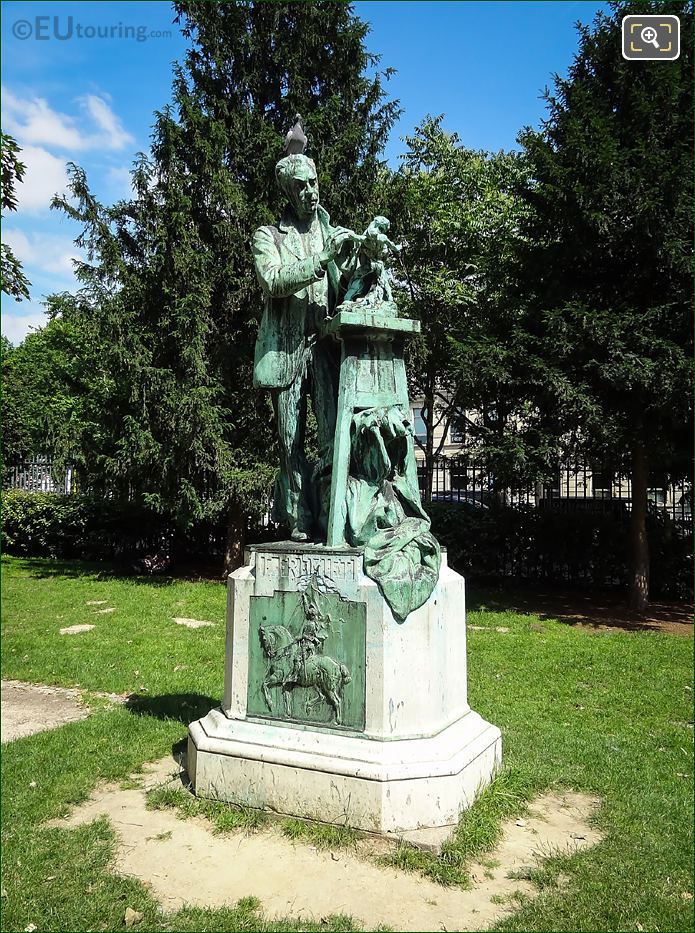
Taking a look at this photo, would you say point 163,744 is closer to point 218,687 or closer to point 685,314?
point 218,687

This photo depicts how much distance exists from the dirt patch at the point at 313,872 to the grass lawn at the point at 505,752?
0.10 metres

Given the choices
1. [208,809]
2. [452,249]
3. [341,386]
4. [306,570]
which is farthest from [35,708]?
[452,249]

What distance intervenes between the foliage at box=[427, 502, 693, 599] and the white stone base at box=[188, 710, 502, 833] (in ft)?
32.2

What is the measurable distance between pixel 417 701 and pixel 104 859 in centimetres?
176

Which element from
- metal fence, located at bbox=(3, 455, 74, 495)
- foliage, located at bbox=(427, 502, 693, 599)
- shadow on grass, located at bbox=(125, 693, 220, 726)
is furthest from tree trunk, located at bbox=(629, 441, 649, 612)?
metal fence, located at bbox=(3, 455, 74, 495)

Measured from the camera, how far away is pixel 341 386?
4.39 meters

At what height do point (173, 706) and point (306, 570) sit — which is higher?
point (306, 570)

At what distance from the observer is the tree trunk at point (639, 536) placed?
11.4m

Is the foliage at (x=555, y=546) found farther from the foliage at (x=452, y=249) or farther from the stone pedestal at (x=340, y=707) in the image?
the stone pedestal at (x=340, y=707)

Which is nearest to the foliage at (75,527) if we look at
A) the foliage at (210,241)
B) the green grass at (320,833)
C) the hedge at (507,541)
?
the hedge at (507,541)

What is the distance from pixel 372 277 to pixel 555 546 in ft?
34.1

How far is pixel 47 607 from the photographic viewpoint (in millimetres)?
11469

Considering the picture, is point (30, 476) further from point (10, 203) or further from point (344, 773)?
point (344, 773)

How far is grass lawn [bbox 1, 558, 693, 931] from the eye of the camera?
3203 mm
